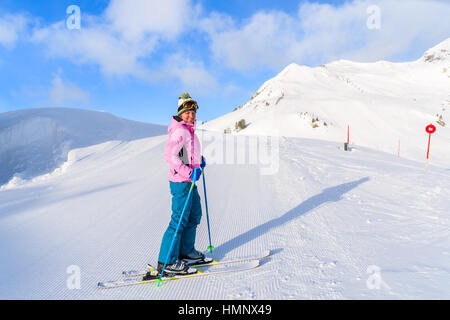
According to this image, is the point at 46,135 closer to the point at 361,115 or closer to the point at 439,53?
the point at 361,115

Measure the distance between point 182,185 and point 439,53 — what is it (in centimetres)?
7059

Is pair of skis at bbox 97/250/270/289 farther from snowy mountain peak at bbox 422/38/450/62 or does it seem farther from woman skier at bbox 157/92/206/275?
snowy mountain peak at bbox 422/38/450/62

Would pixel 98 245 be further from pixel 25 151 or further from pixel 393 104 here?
pixel 393 104

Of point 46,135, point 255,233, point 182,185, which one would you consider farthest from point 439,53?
point 182,185

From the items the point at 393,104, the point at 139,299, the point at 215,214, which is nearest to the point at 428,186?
the point at 215,214

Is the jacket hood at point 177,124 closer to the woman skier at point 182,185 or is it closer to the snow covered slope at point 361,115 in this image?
the woman skier at point 182,185

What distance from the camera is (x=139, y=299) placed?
2.18m

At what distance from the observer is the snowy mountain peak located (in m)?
48.7

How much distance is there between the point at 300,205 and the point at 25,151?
482 inches

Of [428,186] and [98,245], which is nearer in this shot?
[98,245]

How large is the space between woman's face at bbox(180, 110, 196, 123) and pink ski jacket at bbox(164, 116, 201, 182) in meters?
0.07

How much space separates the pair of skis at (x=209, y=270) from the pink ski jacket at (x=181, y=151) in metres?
0.97

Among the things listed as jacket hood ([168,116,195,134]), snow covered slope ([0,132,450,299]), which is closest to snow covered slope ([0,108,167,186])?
snow covered slope ([0,132,450,299])

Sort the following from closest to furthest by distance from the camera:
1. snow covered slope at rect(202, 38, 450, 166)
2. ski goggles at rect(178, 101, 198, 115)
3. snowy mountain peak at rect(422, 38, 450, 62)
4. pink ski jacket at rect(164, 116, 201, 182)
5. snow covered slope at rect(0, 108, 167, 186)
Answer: pink ski jacket at rect(164, 116, 201, 182)
ski goggles at rect(178, 101, 198, 115)
snow covered slope at rect(0, 108, 167, 186)
snow covered slope at rect(202, 38, 450, 166)
snowy mountain peak at rect(422, 38, 450, 62)
